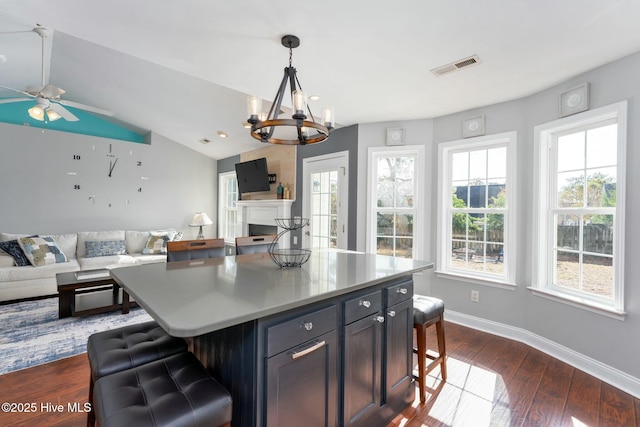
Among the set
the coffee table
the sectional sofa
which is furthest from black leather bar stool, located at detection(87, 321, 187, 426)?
the sectional sofa

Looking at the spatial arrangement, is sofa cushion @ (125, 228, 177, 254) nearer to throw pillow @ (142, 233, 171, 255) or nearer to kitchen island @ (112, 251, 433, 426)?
throw pillow @ (142, 233, 171, 255)

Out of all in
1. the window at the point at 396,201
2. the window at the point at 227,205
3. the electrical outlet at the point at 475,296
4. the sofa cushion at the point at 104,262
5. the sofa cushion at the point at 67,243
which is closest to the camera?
the electrical outlet at the point at 475,296

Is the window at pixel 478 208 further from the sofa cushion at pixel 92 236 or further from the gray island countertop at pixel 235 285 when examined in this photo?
the sofa cushion at pixel 92 236

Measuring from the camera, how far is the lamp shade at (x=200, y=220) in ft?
20.1

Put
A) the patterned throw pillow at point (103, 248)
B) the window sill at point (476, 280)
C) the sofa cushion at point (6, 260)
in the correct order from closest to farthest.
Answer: the window sill at point (476, 280) → the sofa cushion at point (6, 260) → the patterned throw pillow at point (103, 248)

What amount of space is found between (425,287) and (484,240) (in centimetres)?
87

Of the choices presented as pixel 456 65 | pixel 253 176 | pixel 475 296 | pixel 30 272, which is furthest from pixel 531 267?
pixel 30 272

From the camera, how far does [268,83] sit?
9.18ft

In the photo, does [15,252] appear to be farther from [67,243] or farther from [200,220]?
[200,220]

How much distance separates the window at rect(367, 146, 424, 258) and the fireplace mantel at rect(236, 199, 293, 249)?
156cm

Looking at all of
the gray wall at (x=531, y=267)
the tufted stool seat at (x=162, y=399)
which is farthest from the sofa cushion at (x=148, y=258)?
the gray wall at (x=531, y=267)

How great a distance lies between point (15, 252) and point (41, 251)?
275 millimetres

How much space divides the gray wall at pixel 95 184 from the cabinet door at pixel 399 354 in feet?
18.8

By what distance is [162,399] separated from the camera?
3.36 feet
